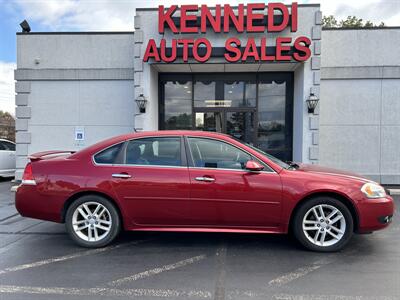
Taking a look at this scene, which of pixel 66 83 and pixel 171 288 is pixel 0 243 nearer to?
pixel 171 288

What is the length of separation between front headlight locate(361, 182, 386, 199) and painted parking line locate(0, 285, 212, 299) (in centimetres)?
244

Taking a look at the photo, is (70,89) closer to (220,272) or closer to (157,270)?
(157,270)

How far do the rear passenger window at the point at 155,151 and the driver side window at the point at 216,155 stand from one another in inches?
9.0

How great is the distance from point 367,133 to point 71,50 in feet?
30.8

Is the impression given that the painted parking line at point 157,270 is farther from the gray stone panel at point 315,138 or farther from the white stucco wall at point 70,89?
the white stucco wall at point 70,89

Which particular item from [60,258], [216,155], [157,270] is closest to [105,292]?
[157,270]

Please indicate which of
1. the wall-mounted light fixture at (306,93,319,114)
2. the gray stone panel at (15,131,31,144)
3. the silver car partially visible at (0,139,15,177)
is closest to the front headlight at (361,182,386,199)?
the wall-mounted light fixture at (306,93,319,114)

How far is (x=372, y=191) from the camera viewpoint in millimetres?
4094

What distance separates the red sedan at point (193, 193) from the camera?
160 inches

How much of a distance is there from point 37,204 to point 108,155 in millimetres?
1193


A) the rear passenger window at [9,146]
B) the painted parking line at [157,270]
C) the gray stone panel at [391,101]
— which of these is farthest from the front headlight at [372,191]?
the rear passenger window at [9,146]

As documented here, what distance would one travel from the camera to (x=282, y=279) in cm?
339

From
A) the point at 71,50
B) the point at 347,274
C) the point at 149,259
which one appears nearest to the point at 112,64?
the point at 71,50

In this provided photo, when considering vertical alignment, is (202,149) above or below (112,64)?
below
